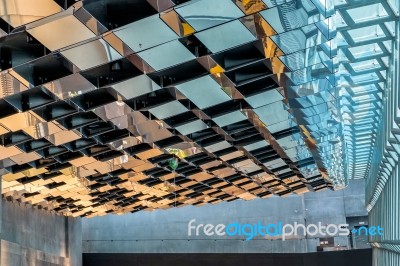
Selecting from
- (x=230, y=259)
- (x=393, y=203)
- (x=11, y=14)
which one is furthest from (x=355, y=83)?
(x=230, y=259)

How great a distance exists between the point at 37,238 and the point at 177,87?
19.0m

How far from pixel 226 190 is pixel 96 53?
81.6 feet

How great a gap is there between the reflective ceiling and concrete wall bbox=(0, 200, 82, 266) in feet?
2.97

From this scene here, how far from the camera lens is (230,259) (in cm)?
4569

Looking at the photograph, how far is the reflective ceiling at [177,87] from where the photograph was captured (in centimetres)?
1448

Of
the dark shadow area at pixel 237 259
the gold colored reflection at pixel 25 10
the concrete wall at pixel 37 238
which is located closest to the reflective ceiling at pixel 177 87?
the gold colored reflection at pixel 25 10

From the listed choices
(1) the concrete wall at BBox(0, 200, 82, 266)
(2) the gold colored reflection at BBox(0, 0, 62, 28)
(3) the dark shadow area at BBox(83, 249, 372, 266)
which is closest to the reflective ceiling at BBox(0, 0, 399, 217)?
(2) the gold colored reflection at BBox(0, 0, 62, 28)

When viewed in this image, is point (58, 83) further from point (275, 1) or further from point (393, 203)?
point (393, 203)

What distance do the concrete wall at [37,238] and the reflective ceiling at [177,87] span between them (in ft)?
2.97

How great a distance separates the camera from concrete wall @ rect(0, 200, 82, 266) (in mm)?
30906

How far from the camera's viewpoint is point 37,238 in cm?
3556

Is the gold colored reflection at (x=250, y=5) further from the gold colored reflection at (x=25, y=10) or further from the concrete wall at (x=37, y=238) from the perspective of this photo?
the concrete wall at (x=37, y=238)

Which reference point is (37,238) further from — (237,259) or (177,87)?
(177,87)

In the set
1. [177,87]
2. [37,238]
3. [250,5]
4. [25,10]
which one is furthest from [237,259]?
[25,10]
